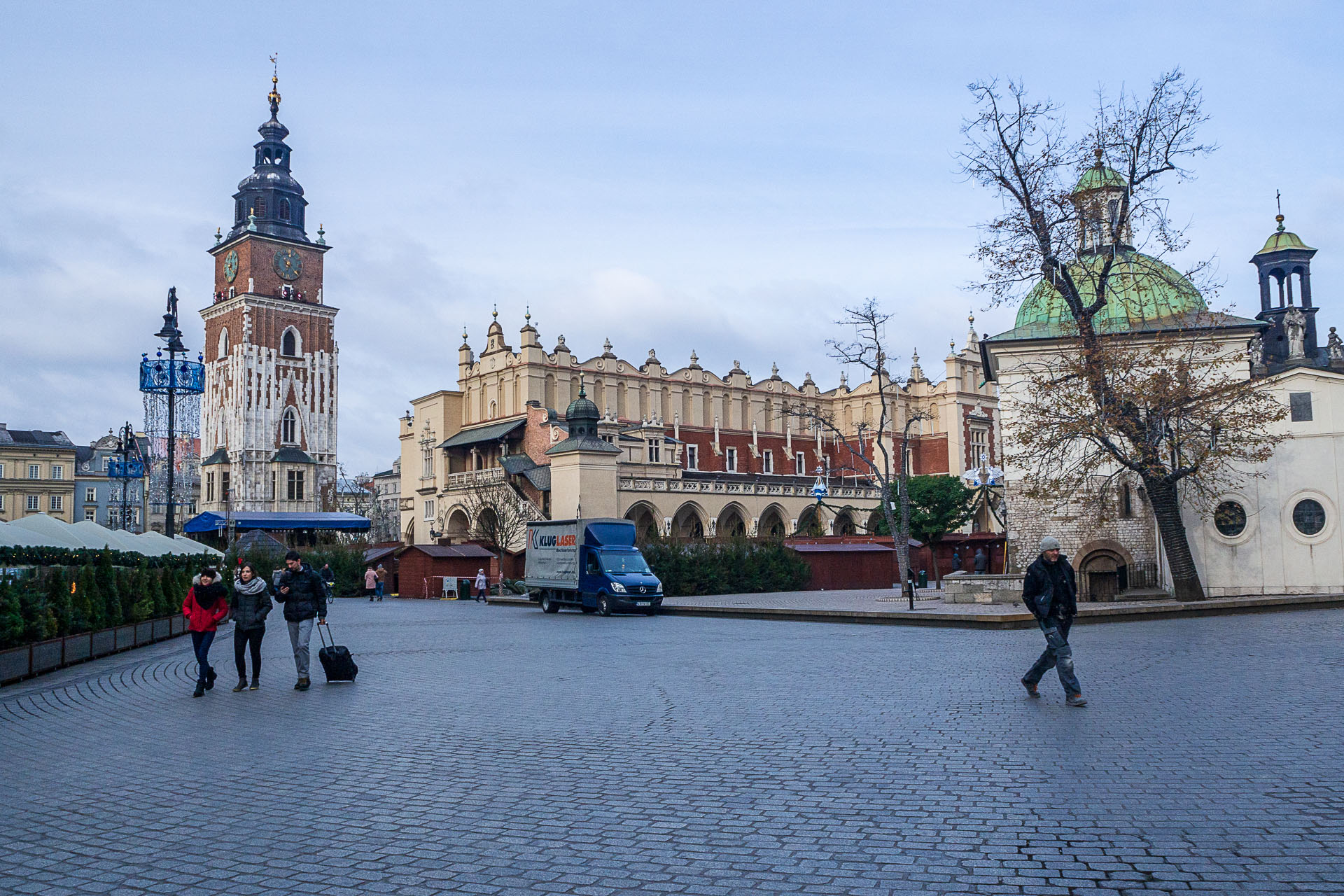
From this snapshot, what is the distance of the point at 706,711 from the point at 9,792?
5608 mm

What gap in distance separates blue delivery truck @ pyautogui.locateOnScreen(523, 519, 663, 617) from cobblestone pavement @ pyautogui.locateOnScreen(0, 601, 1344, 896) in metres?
15.8

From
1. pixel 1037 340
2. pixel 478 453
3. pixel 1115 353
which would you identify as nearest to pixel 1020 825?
pixel 1115 353

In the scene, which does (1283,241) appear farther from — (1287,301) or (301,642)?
(301,642)

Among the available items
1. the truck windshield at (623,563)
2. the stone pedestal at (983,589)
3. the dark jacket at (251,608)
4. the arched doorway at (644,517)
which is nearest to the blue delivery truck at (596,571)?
the truck windshield at (623,563)

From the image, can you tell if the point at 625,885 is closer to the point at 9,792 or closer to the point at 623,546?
the point at 9,792

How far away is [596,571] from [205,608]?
17.7m

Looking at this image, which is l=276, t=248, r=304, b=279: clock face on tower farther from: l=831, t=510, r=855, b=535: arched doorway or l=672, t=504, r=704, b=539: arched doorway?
l=831, t=510, r=855, b=535: arched doorway

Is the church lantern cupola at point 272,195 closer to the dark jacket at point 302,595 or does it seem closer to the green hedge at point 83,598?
the green hedge at point 83,598

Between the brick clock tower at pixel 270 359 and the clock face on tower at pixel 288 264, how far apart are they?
0.08m

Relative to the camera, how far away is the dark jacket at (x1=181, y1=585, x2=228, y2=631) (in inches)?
522

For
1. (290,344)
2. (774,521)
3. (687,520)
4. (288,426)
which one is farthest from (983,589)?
(290,344)

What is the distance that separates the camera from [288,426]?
8688 centimetres

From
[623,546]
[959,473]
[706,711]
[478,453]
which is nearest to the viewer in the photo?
[706,711]

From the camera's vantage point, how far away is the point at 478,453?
221 feet
